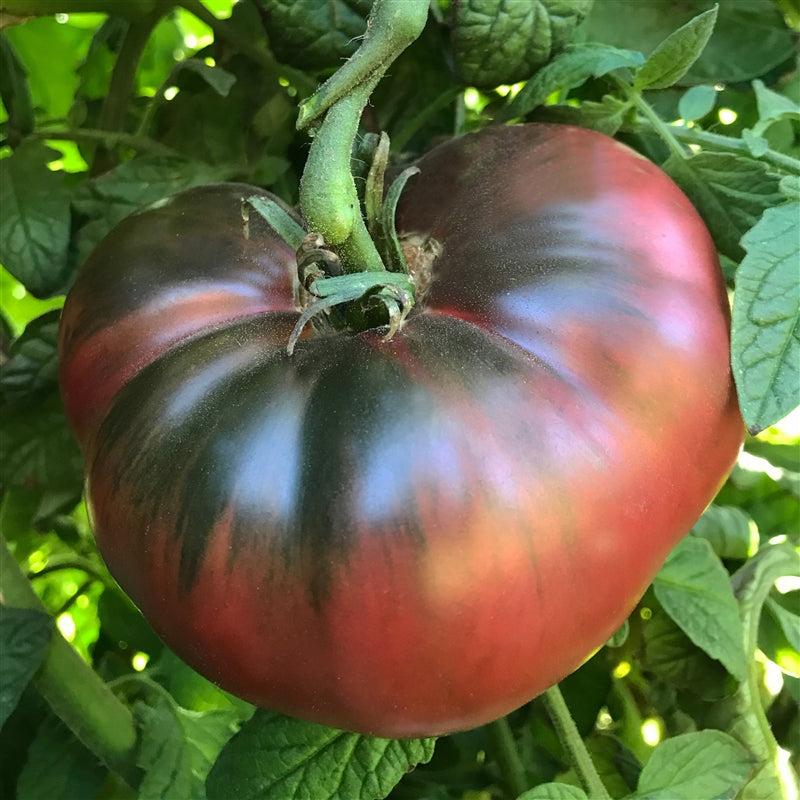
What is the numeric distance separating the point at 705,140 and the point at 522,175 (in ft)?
0.58

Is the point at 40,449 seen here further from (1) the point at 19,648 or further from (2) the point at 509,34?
(2) the point at 509,34

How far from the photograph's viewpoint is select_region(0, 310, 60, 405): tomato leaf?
0.57m

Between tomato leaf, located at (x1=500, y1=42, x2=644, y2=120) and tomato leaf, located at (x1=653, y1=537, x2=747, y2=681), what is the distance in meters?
0.29

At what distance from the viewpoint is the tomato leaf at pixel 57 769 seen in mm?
547

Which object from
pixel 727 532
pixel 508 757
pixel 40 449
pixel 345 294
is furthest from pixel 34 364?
pixel 727 532

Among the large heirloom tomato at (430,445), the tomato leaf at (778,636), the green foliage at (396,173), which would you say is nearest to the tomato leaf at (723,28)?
the green foliage at (396,173)

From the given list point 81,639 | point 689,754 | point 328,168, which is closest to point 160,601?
point 328,168

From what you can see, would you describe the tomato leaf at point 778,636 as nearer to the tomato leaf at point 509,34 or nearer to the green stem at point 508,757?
the green stem at point 508,757

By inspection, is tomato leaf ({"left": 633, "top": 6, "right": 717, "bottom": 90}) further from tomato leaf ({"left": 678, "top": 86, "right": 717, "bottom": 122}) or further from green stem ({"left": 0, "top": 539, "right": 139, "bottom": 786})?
green stem ({"left": 0, "top": 539, "right": 139, "bottom": 786})

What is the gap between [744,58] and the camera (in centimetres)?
65

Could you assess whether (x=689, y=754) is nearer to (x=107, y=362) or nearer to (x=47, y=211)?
(x=107, y=362)

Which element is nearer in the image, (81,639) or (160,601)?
(160,601)

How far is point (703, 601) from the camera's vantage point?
554 millimetres

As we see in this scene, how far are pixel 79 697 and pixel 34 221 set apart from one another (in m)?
0.30
